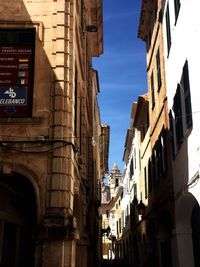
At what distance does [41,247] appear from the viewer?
12141mm

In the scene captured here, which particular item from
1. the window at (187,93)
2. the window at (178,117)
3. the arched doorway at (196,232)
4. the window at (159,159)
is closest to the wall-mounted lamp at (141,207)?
the window at (159,159)

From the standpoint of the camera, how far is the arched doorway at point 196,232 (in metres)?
15.2

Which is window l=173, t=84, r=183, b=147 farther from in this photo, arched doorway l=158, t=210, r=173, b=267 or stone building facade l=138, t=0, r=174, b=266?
arched doorway l=158, t=210, r=173, b=267

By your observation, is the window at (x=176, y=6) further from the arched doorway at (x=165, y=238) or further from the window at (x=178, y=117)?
the arched doorway at (x=165, y=238)

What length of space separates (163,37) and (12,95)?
7.85 meters

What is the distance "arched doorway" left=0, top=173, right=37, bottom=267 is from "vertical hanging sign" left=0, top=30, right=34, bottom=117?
2071 mm

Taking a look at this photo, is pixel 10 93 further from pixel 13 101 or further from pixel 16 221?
pixel 16 221

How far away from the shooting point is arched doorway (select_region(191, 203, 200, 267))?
15.2m

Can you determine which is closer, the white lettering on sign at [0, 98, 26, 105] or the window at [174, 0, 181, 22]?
the white lettering on sign at [0, 98, 26, 105]

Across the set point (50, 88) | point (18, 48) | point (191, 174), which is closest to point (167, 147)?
point (191, 174)

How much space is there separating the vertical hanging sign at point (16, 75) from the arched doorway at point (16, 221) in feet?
6.79

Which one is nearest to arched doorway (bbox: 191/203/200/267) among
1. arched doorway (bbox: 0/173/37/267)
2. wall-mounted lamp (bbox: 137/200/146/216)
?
arched doorway (bbox: 0/173/37/267)

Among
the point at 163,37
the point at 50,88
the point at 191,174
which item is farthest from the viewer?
the point at 163,37

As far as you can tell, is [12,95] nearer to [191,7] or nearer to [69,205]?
[69,205]
